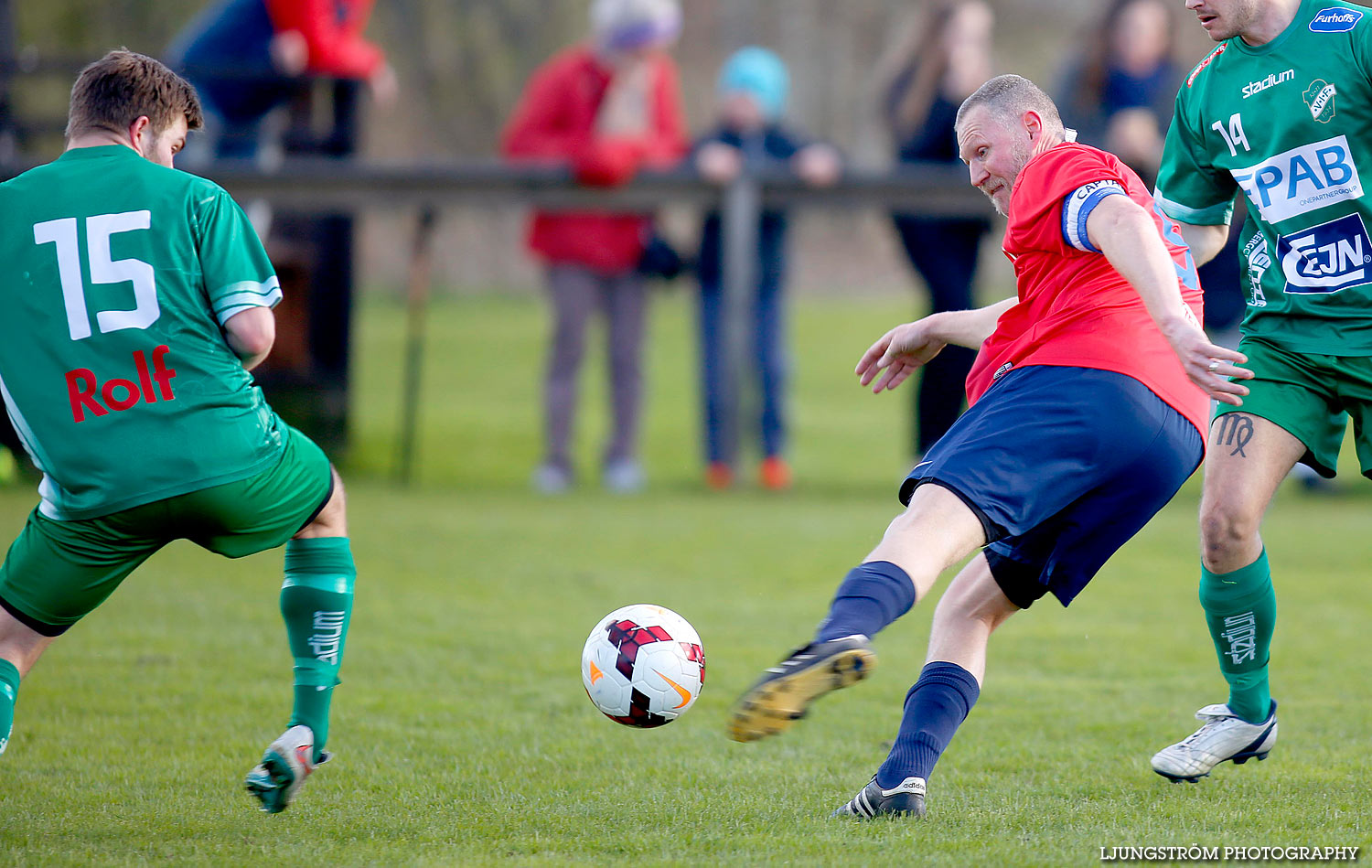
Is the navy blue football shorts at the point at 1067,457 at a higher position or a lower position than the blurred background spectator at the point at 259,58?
higher

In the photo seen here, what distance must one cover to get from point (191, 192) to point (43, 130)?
8.07 metres

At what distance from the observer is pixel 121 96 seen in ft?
11.0

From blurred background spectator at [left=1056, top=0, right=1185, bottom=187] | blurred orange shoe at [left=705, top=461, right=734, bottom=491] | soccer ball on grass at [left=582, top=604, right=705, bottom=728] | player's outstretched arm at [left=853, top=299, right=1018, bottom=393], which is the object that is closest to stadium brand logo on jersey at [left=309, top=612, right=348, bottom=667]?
soccer ball on grass at [left=582, top=604, right=705, bottom=728]

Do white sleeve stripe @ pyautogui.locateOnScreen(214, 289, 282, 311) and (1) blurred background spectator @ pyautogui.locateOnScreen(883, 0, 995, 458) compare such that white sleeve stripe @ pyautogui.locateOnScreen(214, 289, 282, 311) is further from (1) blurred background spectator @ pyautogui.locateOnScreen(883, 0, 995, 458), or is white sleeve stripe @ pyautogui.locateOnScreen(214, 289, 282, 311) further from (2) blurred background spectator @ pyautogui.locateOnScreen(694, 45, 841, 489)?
(2) blurred background spectator @ pyautogui.locateOnScreen(694, 45, 841, 489)

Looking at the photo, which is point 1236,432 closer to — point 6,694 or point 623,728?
point 623,728

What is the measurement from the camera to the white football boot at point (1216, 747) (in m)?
3.78

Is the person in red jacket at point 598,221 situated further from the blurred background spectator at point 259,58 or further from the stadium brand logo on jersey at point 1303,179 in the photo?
the stadium brand logo on jersey at point 1303,179

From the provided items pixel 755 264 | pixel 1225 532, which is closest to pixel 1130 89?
pixel 755 264

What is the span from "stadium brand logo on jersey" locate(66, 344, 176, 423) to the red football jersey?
1.95 meters

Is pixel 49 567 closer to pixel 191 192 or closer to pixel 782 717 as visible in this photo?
pixel 191 192

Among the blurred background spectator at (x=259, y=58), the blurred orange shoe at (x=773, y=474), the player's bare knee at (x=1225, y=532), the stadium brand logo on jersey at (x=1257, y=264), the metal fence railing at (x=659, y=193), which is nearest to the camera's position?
the player's bare knee at (x=1225, y=532)

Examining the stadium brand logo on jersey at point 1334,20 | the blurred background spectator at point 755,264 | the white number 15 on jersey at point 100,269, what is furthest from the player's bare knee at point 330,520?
the blurred background spectator at point 755,264

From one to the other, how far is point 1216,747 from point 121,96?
10.4 ft

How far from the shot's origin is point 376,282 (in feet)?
78.7
